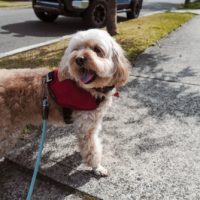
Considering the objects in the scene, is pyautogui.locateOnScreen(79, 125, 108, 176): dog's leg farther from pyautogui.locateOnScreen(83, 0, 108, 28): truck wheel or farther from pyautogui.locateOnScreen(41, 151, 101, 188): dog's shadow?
pyautogui.locateOnScreen(83, 0, 108, 28): truck wheel

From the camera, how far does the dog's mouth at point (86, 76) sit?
3230mm

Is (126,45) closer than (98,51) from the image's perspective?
No

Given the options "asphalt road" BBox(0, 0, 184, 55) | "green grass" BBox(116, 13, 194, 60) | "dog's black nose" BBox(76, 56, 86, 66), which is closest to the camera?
"dog's black nose" BBox(76, 56, 86, 66)

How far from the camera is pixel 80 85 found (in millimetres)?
3408

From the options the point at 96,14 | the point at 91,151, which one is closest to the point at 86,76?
the point at 91,151

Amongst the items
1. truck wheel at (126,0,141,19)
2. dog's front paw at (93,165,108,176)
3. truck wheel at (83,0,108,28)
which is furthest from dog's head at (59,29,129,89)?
truck wheel at (126,0,141,19)

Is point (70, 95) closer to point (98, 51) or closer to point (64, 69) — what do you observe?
point (64, 69)

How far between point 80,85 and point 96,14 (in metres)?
8.18

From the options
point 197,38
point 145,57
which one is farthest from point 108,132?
point 197,38

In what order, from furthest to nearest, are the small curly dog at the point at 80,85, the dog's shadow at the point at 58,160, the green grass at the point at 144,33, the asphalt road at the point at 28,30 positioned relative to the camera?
the asphalt road at the point at 28,30 → the green grass at the point at 144,33 → the dog's shadow at the point at 58,160 → the small curly dog at the point at 80,85

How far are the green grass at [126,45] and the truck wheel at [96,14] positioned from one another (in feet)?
3.34

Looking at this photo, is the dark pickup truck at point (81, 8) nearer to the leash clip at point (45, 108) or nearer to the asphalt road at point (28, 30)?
the asphalt road at point (28, 30)

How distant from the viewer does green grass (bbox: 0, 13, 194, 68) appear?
6.68 meters

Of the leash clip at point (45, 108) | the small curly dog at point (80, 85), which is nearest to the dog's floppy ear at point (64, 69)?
the small curly dog at point (80, 85)
